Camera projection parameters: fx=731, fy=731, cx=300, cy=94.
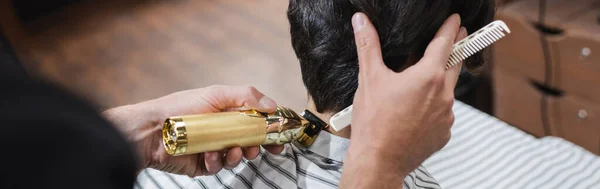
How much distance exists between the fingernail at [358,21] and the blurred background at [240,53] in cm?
121

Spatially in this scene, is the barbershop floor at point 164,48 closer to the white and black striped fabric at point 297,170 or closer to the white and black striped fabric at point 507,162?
the white and black striped fabric at point 507,162

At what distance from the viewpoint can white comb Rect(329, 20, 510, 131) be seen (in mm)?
1239


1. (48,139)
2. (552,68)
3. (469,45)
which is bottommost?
(552,68)

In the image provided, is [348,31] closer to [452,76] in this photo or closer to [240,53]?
[452,76]

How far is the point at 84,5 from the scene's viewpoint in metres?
4.26

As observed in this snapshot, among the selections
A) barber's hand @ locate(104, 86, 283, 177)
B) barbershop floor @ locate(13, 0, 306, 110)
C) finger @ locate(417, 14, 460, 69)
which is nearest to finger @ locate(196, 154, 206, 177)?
barber's hand @ locate(104, 86, 283, 177)

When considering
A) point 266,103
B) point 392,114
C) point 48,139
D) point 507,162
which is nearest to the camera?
point 48,139

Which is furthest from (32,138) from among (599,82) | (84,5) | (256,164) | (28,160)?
(84,5)

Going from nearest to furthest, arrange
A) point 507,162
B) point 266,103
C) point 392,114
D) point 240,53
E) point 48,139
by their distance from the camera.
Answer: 1. point 48,139
2. point 392,114
3. point 266,103
4. point 507,162
5. point 240,53

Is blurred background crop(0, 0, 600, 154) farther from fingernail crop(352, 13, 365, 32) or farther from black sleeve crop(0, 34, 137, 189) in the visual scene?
black sleeve crop(0, 34, 137, 189)

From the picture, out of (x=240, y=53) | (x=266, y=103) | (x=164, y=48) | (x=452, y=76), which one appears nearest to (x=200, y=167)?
(x=266, y=103)

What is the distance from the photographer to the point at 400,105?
3.78 ft

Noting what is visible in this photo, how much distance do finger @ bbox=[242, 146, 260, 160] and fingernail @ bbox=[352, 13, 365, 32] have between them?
31cm

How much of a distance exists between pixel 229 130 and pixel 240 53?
2453 mm
